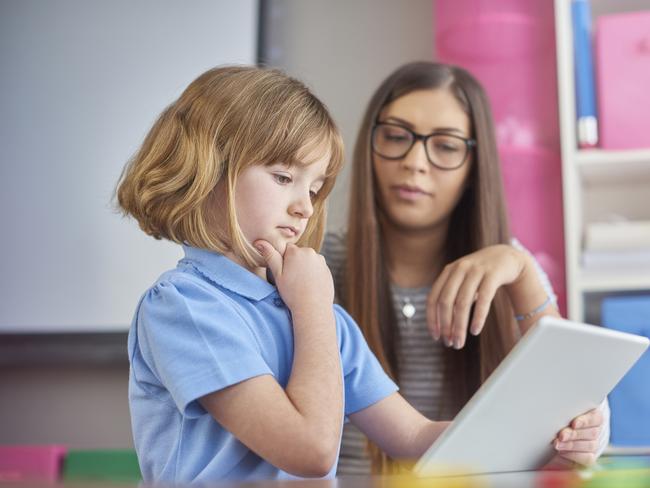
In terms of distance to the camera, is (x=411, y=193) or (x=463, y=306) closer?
(x=463, y=306)

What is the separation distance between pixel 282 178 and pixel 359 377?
241 mm

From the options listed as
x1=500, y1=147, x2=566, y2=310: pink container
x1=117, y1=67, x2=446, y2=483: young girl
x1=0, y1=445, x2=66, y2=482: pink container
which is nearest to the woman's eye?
x1=500, y1=147, x2=566, y2=310: pink container

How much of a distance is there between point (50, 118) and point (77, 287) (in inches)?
19.2

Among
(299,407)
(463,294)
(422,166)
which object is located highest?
(422,166)

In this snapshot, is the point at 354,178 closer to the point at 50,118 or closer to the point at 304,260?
the point at 304,260

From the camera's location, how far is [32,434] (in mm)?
2324

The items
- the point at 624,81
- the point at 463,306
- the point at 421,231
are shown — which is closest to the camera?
the point at 463,306

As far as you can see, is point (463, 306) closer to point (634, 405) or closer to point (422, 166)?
point (422, 166)

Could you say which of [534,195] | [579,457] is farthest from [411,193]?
[579,457]

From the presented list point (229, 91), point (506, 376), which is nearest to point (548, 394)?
point (506, 376)

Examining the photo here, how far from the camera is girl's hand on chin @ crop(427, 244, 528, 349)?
1209 mm

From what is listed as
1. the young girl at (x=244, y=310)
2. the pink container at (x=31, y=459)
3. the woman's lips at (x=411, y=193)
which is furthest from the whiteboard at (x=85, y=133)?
the young girl at (x=244, y=310)

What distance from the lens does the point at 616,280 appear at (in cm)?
184

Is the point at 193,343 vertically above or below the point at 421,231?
below
